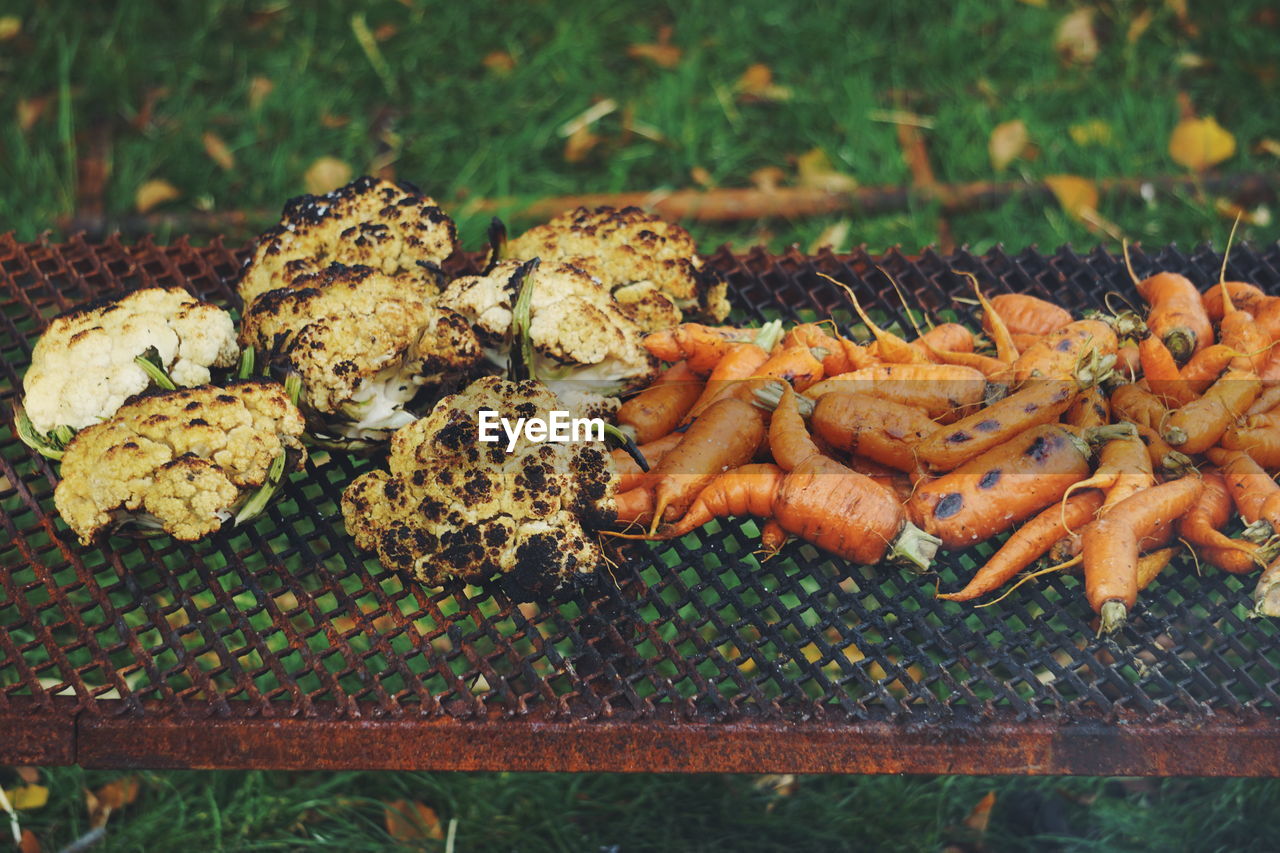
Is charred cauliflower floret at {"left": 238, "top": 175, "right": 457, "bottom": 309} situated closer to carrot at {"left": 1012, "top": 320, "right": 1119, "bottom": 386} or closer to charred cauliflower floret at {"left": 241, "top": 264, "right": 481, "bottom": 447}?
charred cauliflower floret at {"left": 241, "top": 264, "right": 481, "bottom": 447}

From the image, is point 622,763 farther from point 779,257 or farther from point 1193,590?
point 779,257

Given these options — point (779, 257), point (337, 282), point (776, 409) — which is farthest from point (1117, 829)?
point (337, 282)

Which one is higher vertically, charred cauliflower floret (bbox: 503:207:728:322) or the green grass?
charred cauliflower floret (bbox: 503:207:728:322)

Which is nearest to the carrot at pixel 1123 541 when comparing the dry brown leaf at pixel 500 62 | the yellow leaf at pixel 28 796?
the yellow leaf at pixel 28 796

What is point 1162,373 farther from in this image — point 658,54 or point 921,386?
point 658,54

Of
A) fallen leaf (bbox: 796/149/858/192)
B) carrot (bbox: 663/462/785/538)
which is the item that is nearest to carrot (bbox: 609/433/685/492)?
carrot (bbox: 663/462/785/538)
